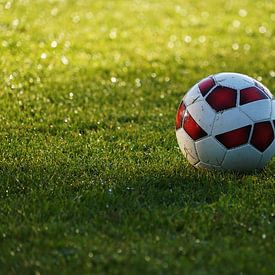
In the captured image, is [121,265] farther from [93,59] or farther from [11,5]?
[11,5]

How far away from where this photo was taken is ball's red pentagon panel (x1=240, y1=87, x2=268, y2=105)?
6.03 m

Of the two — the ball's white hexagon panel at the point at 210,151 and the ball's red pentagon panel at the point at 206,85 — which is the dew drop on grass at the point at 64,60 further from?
the ball's white hexagon panel at the point at 210,151

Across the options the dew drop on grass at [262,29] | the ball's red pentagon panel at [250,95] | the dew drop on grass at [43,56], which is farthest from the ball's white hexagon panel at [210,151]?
the dew drop on grass at [262,29]

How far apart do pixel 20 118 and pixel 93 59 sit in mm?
3252

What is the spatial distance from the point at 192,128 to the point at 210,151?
0.24m

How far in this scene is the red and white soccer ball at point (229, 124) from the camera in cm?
598

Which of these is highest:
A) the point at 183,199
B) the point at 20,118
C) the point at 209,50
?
the point at 183,199

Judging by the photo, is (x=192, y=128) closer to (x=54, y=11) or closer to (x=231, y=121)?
(x=231, y=121)

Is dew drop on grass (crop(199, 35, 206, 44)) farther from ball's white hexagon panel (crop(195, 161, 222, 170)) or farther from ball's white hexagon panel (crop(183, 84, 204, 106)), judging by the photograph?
ball's white hexagon panel (crop(195, 161, 222, 170))

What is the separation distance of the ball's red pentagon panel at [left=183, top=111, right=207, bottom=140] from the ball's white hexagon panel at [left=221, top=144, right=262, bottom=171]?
0.90 ft

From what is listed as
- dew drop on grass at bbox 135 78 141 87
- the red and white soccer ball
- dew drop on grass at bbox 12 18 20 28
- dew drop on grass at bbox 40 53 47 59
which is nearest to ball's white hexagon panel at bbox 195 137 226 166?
the red and white soccer ball

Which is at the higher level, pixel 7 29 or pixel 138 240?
pixel 138 240

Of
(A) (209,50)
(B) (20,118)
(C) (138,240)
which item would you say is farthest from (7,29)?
(C) (138,240)

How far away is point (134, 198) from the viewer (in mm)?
5504
